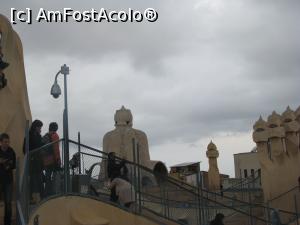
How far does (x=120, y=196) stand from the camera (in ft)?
33.1

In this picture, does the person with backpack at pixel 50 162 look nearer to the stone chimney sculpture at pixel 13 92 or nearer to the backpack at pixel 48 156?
the backpack at pixel 48 156

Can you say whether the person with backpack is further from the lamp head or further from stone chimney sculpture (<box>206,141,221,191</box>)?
stone chimney sculpture (<box>206,141,221,191</box>)

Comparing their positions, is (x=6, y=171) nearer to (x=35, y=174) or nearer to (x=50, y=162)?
(x=35, y=174)

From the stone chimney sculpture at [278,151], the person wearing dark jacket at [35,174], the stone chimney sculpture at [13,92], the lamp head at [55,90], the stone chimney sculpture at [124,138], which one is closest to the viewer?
the person wearing dark jacket at [35,174]

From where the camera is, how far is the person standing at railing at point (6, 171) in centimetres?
952

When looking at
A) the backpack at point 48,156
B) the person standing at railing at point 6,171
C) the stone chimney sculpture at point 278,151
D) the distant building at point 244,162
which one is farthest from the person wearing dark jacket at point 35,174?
the distant building at point 244,162

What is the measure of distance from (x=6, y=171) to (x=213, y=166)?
24.1 metres

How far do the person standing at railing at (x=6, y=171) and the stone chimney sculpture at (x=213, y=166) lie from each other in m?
21.7

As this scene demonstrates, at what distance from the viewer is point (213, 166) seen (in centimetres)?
3247

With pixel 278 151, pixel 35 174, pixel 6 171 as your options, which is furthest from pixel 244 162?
pixel 6 171

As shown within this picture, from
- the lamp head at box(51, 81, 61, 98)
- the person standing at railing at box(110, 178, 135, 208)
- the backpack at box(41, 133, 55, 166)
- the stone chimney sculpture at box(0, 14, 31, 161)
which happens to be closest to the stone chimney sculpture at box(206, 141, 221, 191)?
the stone chimney sculpture at box(0, 14, 31, 161)

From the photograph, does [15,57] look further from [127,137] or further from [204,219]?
[127,137]

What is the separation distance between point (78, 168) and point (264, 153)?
12678mm

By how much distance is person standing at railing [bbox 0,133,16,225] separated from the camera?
375 inches
